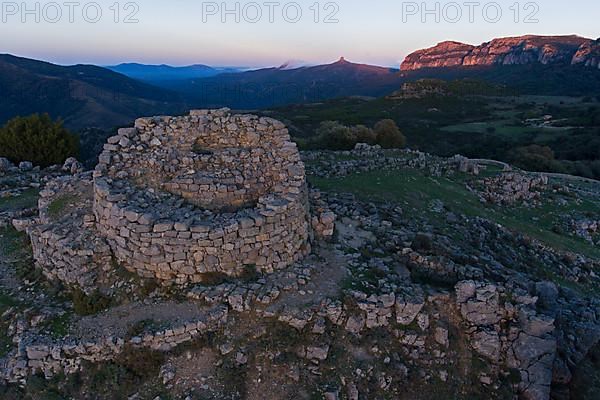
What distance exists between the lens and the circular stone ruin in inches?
384

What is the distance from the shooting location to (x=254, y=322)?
925cm

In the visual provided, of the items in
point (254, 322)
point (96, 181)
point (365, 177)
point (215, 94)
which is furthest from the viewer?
point (215, 94)

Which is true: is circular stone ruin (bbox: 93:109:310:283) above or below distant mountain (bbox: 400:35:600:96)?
below

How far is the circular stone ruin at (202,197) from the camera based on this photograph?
9.76m

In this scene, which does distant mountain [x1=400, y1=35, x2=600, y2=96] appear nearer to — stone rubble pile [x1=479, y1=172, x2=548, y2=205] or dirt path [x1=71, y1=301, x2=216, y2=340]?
stone rubble pile [x1=479, y1=172, x2=548, y2=205]

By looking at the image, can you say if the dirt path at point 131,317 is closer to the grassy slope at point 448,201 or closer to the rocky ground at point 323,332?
the rocky ground at point 323,332

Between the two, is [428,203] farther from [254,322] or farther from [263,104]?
[263,104]

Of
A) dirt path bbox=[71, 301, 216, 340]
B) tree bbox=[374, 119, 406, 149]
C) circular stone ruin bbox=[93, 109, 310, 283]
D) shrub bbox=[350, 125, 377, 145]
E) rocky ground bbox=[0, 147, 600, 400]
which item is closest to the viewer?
rocky ground bbox=[0, 147, 600, 400]

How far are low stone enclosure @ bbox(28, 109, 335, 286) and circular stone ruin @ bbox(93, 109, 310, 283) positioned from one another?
0.02 meters

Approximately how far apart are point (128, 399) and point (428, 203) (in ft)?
46.5

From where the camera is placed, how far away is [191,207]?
10.6 m

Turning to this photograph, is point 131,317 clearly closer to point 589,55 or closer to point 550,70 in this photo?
point 550,70

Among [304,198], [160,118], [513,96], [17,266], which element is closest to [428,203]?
[304,198]

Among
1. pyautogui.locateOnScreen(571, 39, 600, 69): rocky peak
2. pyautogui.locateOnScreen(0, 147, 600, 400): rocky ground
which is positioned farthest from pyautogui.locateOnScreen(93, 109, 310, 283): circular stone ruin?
pyautogui.locateOnScreen(571, 39, 600, 69): rocky peak
